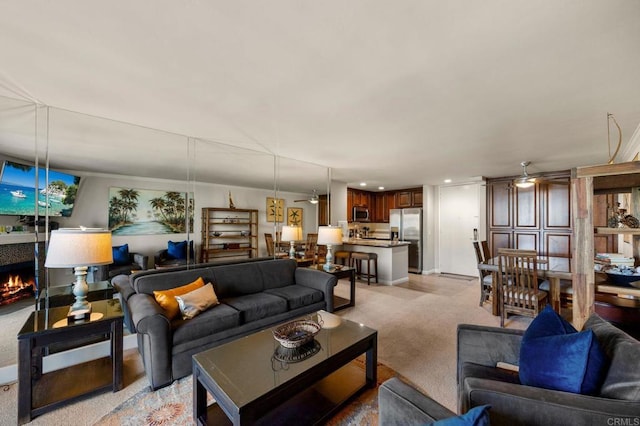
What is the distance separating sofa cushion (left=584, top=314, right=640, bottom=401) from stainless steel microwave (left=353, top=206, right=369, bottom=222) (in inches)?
238

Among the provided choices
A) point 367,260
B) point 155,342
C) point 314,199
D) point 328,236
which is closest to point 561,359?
point 155,342

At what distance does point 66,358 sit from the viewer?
2.25m

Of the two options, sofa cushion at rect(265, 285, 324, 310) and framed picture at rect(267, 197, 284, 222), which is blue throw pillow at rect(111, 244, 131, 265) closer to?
sofa cushion at rect(265, 285, 324, 310)

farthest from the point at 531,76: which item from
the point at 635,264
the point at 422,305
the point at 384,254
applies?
the point at 384,254

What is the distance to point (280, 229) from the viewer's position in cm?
400

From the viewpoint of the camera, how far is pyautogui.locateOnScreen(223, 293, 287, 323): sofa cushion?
267cm

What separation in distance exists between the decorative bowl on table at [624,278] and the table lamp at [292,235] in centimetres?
344

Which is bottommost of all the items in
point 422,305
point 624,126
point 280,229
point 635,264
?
point 422,305

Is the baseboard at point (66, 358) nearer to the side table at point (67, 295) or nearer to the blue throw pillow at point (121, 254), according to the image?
the side table at point (67, 295)

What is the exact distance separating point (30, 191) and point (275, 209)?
2526 millimetres

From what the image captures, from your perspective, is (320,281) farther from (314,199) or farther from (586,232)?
(586,232)

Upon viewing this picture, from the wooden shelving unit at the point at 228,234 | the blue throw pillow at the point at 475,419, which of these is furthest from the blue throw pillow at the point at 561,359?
the wooden shelving unit at the point at 228,234

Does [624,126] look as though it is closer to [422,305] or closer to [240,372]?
[422,305]

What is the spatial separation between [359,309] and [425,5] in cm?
362
